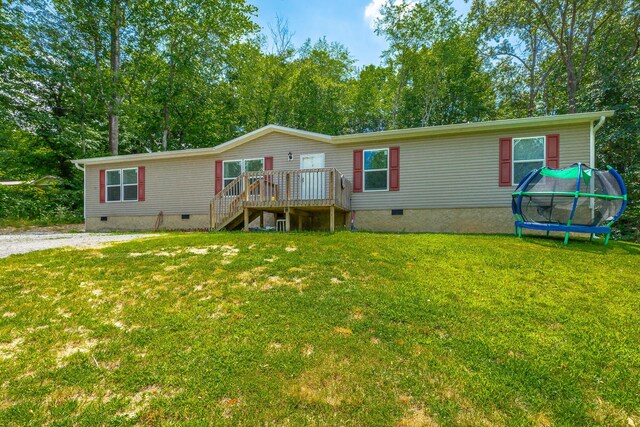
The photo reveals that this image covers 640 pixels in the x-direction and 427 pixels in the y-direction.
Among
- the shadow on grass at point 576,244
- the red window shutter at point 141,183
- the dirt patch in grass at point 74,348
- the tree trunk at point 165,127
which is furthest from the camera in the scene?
the tree trunk at point 165,127

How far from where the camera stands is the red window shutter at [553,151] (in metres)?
8.23

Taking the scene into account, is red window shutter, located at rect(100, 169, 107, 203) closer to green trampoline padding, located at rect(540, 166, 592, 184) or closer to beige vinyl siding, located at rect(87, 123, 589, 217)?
beige vinyl siding, located at rect(87, 123, 589, 217)

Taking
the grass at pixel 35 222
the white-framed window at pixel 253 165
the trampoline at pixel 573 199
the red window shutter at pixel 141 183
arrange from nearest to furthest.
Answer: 1. the trampoline at pixel 573 199
2. the white-framed window at pixel 253 165
3. the red window shutter at pixel 141 183
4. the grass at pixel 35 222

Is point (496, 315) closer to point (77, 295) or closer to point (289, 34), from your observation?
point (77, 295)

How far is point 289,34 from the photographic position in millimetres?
21344

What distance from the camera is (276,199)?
8336 millimetres

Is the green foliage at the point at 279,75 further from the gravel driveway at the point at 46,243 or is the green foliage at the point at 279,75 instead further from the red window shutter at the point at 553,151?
the gravel driveway at the point at 46,243

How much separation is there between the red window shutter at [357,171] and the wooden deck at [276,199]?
313 millimetres

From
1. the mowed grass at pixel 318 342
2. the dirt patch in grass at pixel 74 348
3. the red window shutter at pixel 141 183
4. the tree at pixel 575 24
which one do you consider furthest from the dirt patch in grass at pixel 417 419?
the tree at pixel 575 24

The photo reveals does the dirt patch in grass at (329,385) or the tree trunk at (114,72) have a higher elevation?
the tree trunk at (114,72)

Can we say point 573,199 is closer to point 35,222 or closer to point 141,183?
point 141,183

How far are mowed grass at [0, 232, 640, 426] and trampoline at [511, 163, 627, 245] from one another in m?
2.21

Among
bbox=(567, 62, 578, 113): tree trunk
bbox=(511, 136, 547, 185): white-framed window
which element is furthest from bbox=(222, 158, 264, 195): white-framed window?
bbox=(567, 62, 578, 113): tree trunk

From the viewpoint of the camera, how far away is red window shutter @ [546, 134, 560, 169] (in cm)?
823
